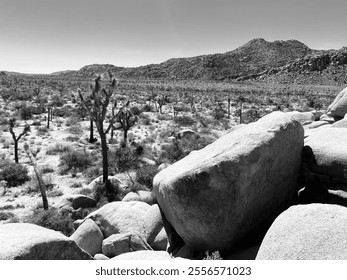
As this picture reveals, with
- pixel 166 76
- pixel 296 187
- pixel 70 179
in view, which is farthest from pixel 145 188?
pixel 166 76

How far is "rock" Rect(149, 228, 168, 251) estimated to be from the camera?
8039 mm

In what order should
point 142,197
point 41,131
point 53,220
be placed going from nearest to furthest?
1. point 53,220
2. point 142,197
3. point 41,131

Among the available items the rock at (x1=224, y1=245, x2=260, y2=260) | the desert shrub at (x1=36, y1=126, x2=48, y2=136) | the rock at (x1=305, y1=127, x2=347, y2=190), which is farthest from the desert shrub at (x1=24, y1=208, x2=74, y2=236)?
the desert shrub at (x1=36, y1=126, x2=48, y2=136)

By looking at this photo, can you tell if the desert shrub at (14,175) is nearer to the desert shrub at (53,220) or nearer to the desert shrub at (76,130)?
the desert shrub at (53,220)

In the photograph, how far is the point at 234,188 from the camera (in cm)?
595

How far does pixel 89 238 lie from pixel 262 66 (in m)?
129

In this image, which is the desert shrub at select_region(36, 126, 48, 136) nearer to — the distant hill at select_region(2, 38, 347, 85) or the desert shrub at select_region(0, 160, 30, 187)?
the desert shrub at select_region(0, 160, 30, 187)

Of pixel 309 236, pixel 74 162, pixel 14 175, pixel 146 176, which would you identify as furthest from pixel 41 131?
pixel 309 236

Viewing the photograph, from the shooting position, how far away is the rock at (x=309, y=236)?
4.21 metres

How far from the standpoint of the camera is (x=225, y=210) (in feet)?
19.8

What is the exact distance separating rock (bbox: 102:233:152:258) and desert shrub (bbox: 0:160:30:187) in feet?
28.3

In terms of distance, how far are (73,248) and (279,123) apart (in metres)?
4.75

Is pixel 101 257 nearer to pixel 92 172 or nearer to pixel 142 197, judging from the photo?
pixel 142 197
